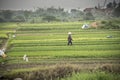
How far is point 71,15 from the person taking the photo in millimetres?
10641

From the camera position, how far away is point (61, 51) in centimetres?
696

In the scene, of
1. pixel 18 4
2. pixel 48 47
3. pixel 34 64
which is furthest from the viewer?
pixel 48 47

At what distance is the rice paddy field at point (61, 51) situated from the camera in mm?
5770

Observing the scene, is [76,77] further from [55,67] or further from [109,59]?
[109,59]

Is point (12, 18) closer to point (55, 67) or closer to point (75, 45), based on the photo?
point (75, 45)

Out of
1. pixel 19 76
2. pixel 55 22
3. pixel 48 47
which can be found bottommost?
pixel 19 76

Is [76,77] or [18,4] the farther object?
[18,4]

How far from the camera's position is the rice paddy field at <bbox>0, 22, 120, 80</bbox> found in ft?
18.9

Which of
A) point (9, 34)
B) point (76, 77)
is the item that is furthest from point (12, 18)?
point (76, 77)

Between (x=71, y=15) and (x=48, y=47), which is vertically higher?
(x=71, y=15)

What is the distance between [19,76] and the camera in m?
5.75

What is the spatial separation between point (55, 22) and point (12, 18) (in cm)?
174

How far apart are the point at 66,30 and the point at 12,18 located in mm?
1868

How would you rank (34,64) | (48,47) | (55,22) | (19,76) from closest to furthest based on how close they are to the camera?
(19,76) → (34,64) → (48,47) → (55,22)
